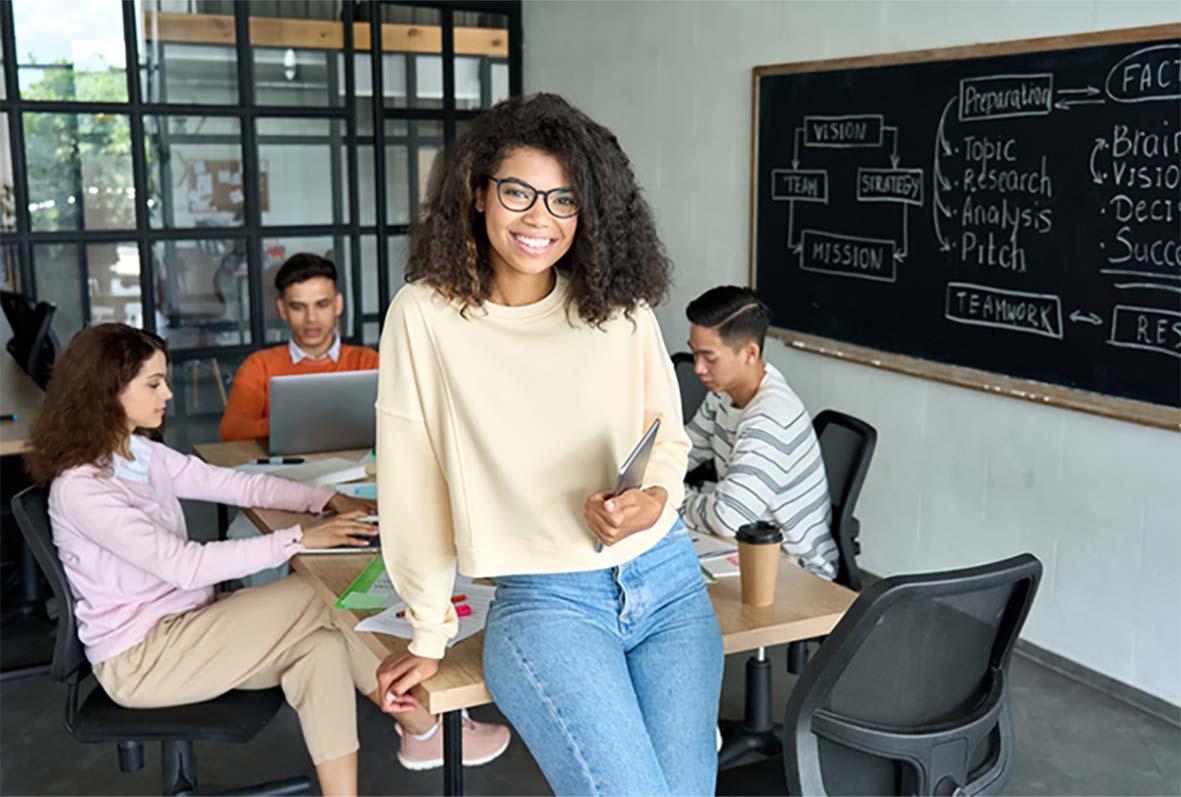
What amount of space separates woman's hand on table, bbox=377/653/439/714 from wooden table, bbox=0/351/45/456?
1.81 metres

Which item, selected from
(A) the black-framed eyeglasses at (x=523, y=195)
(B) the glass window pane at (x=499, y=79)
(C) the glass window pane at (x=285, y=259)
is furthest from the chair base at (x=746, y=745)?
(B) the glass window pane at (x=499, y=79)

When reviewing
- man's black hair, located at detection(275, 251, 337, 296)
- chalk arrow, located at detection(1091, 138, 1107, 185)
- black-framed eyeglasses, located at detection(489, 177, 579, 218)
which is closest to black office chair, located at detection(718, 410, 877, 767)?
chalk arrow, located at detection(1091, 138, 1107, 185)

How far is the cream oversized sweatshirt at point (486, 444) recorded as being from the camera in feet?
5.47

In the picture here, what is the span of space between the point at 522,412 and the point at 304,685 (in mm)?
899

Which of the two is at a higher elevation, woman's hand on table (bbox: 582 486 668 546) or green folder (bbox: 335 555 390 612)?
woman's hand on table (bbox: 582 486 668 546)

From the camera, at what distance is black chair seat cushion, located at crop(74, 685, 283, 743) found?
2.13 m

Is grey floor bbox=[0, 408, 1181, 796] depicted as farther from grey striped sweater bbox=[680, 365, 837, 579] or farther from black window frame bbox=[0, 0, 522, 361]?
black window frame bbox=[0, 0, 522, 361]

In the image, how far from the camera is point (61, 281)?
5004mm

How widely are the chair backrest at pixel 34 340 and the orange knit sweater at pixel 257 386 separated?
2.35 ft

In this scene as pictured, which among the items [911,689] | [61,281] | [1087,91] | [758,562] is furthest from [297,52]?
[911,689]

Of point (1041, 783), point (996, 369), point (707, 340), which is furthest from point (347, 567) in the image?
point (996, 369)

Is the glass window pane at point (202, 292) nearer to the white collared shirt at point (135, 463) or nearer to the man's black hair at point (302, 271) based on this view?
the man's black hair at point (302, 271)

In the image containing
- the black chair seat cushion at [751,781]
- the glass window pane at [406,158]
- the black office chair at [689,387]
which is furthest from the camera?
the glass window pane at [406,158]

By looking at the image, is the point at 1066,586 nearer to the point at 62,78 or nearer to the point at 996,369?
the point at 996,369
